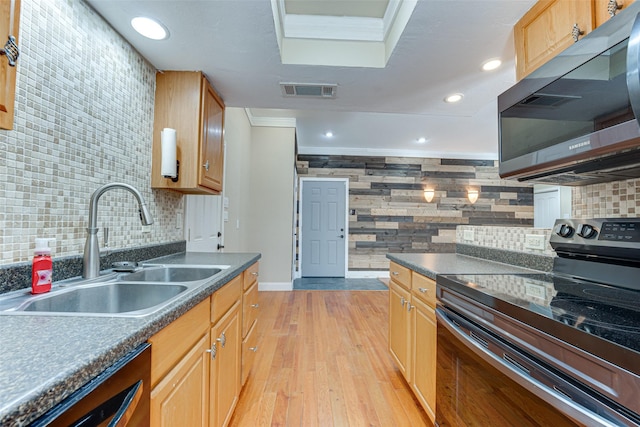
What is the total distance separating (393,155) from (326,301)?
3.22m

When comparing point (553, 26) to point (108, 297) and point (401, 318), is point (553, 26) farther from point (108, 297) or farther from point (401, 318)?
point (108, 297)

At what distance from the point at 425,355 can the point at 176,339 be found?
4.07 ft

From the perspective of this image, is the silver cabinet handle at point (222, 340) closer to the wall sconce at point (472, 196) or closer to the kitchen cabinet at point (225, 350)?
the kitchen cabinet at point (225, 350)

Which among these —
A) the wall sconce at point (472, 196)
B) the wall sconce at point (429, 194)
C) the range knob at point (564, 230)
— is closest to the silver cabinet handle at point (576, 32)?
the range knob at point (564, 230)

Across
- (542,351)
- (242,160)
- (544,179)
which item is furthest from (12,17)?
(242,160)

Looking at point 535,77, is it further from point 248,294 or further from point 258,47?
point 248,294

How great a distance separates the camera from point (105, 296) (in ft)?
3.70

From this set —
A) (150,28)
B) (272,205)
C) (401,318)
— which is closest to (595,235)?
(401,318)

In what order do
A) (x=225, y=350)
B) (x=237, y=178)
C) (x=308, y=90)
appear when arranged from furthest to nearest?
(x=237, y=178) → (x=308, y=90) → (x=225, y=350)

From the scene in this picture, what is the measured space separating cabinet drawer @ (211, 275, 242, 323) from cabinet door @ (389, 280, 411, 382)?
1.03m

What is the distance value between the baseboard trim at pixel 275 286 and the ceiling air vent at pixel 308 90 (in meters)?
2.93

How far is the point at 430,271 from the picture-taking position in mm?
1436

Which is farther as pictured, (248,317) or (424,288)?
(248,317)

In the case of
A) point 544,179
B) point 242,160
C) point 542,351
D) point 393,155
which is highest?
point 393,155
